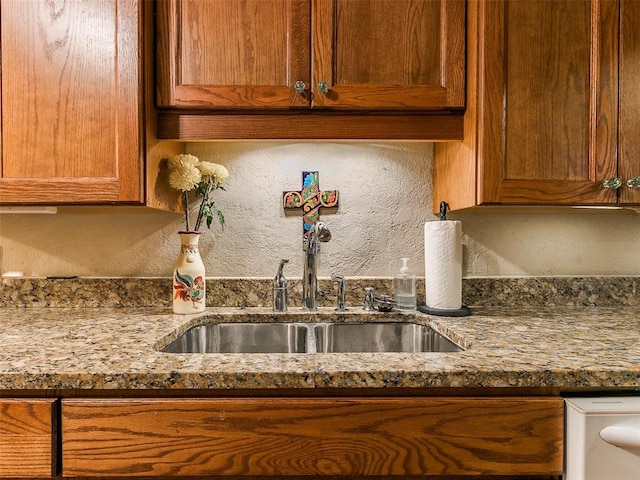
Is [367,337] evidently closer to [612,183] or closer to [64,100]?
[612,183]

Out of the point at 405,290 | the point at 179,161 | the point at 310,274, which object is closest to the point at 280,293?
the point at 310,274

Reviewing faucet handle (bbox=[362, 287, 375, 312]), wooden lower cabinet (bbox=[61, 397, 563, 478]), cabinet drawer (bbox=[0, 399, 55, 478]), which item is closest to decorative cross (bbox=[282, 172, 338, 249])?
faucet handle (bbox=[362, 287, 375, 312])

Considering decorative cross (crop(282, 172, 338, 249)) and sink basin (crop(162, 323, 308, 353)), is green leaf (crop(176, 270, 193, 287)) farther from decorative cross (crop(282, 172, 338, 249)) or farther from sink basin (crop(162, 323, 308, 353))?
decorative cross (crop(282, 172, 338, 249))

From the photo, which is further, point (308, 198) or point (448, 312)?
point (308, 198)

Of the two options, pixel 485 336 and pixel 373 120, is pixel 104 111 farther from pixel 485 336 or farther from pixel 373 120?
pixel 485 336

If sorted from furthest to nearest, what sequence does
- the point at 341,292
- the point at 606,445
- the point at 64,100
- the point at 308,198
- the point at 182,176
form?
the point at 308,198 < the point at 341,292 < the point at 182,176 < the point at 64,100 < the point at 606,445

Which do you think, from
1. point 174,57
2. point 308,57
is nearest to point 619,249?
point 308,57

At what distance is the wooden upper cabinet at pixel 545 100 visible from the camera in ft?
3.88

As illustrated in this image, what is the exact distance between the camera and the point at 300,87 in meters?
1.24

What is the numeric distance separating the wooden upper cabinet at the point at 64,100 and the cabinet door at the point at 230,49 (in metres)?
0.11

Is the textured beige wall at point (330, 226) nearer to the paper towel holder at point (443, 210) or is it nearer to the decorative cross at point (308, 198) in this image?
the decorative cross at point (308, 198)

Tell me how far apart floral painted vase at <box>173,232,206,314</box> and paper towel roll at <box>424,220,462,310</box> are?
2.45ft

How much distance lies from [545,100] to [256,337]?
1.11 meters

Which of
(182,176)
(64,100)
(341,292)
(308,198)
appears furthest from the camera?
(308,198)
